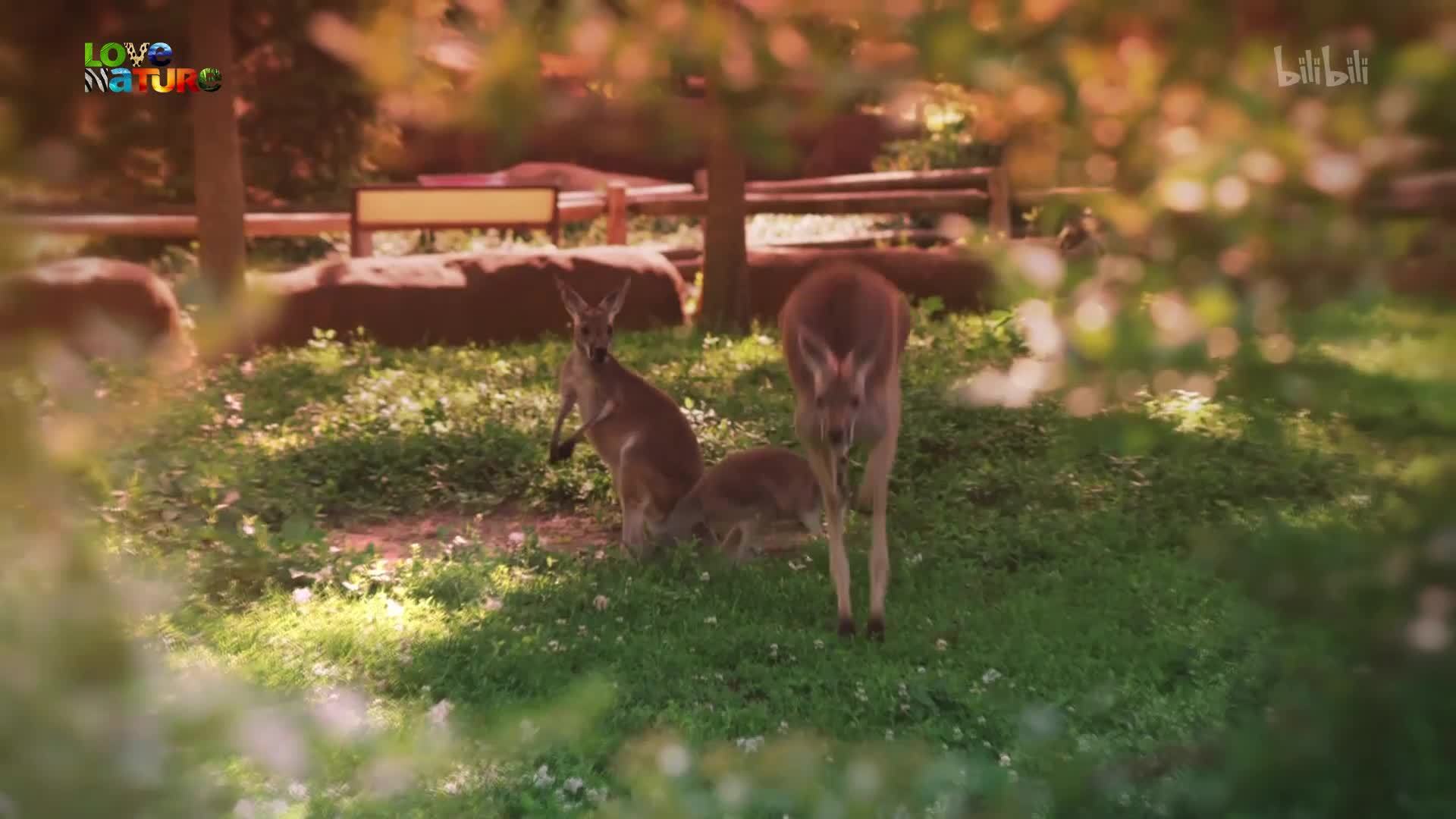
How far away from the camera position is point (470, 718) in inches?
182

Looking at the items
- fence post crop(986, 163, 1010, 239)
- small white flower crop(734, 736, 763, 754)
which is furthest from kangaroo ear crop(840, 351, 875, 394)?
fence post crop(986, 163, 1010, 239)

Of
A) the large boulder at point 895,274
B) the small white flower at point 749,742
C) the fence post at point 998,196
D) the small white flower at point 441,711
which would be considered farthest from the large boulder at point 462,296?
the small white flower at point 749,742

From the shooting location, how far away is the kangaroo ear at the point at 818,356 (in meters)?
5.74

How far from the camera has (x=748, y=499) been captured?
6.82 metres

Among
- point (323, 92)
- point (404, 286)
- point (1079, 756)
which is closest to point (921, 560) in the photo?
point (1079, 756)

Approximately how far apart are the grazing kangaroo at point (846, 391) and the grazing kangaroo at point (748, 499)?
0.64 metres

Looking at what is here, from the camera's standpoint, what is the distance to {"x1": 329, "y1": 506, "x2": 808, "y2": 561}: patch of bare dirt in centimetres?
711

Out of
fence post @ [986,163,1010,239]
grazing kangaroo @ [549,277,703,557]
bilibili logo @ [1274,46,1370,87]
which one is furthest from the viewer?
fence post @ [986,163,1010,239]

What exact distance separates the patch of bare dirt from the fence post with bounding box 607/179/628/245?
7799mm

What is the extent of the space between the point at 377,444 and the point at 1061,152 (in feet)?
24.0

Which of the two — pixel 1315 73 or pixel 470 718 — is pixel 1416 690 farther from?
pixel 470 718

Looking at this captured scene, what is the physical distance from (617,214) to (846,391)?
9.98m

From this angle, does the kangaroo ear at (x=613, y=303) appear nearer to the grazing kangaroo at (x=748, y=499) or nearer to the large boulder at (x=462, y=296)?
the grazing kangaroo at (x=748, y=499)

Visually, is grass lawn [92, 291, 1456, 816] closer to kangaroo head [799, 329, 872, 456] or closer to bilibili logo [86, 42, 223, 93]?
kangaroo head [799, 329, 872, 456]
